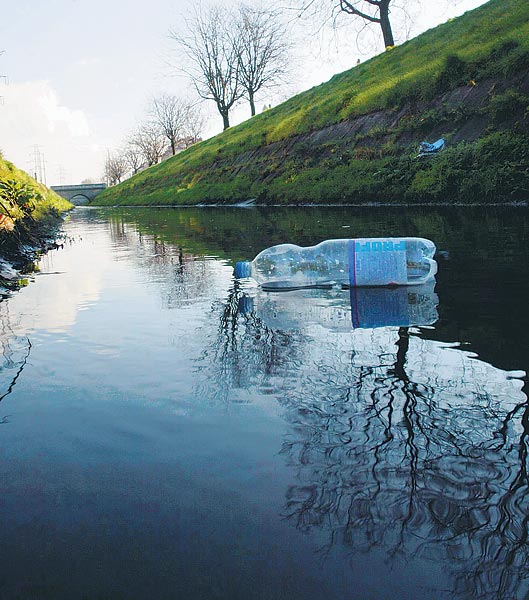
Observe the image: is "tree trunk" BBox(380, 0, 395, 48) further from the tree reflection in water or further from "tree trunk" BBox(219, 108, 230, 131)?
the tree reflection in water

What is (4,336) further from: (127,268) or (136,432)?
(127,268)

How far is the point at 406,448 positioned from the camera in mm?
2205

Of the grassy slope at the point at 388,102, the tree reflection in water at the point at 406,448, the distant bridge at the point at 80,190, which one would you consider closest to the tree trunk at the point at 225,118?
the grassy slope at the point at 388,102

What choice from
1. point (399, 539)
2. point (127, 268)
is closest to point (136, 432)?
point (399, 539)

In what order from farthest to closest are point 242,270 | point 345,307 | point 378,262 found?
point 242,270
point 378,262
point 345,307

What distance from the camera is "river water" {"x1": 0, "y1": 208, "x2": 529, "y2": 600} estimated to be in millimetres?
1568

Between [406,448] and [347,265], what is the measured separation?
4394mm

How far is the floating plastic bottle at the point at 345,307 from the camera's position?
424 centimetres

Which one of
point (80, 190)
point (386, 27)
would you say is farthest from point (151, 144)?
point (386, 27)

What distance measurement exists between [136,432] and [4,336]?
2262mm

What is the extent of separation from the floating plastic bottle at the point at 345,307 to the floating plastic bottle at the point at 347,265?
18cm

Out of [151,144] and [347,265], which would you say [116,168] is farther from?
[347,265]

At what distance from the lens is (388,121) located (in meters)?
23.4

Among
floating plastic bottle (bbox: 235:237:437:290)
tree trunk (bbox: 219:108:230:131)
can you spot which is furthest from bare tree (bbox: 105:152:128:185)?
floating plastic bottle (bbox: 235:237:437:290)
